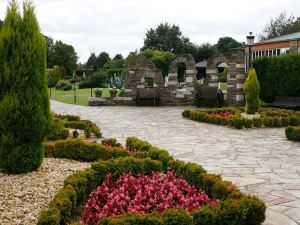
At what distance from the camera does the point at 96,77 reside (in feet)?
124

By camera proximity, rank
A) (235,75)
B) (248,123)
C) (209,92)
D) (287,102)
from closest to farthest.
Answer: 1. (248,123)
2. (287,102)
3. (235,75)
4. (209,92)

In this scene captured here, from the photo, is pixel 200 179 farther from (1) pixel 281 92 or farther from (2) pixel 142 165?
(1) pixel 281 92

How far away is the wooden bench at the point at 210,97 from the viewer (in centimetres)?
1933

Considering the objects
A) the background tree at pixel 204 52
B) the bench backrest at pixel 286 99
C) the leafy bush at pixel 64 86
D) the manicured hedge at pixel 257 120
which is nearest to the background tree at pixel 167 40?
the background tree at pixel 204 52

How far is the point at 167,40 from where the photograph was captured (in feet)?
199

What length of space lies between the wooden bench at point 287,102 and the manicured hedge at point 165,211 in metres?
11.2

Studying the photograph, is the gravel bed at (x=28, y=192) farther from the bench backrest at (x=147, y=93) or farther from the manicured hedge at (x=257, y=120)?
the bench backrest at (x=147, y=93)

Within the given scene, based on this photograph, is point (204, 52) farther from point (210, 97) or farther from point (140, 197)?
point (140, 197)

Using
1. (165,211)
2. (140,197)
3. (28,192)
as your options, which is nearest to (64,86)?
(28,192)

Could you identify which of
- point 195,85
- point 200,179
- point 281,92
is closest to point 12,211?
point 200,179

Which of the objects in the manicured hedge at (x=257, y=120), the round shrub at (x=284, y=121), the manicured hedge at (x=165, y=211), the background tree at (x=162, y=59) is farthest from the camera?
the background tree at (x=162, y=59)

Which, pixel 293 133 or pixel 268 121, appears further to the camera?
pixel 268 121

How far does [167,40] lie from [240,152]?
176ft

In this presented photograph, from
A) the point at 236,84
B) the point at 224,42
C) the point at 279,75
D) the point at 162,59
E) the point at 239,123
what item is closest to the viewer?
the point at 239,123
